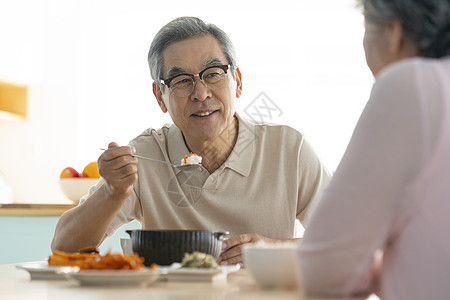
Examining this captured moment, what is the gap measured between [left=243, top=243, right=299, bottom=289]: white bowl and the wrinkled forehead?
3.43 ft

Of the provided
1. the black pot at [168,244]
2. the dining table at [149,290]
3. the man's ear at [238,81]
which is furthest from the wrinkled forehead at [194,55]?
the dining table at [149,290]

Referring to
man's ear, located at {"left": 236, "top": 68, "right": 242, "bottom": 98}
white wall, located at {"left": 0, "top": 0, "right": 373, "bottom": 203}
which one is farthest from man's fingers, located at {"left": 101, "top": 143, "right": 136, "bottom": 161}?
white wall, located at {"left": 0, "top": 0, "right": 373, "bottom": 203}

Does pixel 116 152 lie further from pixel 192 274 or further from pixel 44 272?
pixel 192 274

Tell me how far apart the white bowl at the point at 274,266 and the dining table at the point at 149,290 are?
0.01 m

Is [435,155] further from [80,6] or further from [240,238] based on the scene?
[80,6]

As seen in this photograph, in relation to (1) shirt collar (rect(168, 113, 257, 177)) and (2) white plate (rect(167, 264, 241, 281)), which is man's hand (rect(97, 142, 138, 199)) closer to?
(1) shirt collar (rect(168, 113, 257, 177))

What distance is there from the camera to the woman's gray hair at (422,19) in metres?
0.83

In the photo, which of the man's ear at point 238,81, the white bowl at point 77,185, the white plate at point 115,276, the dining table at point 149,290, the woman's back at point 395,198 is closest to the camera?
the woman's back at point 395,198

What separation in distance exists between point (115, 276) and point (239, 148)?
1.06 meters

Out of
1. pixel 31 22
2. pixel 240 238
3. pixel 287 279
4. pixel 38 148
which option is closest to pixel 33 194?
pixel 38 148

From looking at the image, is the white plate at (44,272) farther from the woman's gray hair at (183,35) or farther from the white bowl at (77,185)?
the white bowl at (77,185)

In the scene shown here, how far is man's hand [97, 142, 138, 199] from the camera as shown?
1.58 metres

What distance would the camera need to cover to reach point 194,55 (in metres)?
1.93

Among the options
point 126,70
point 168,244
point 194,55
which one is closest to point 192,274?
point 168,244
